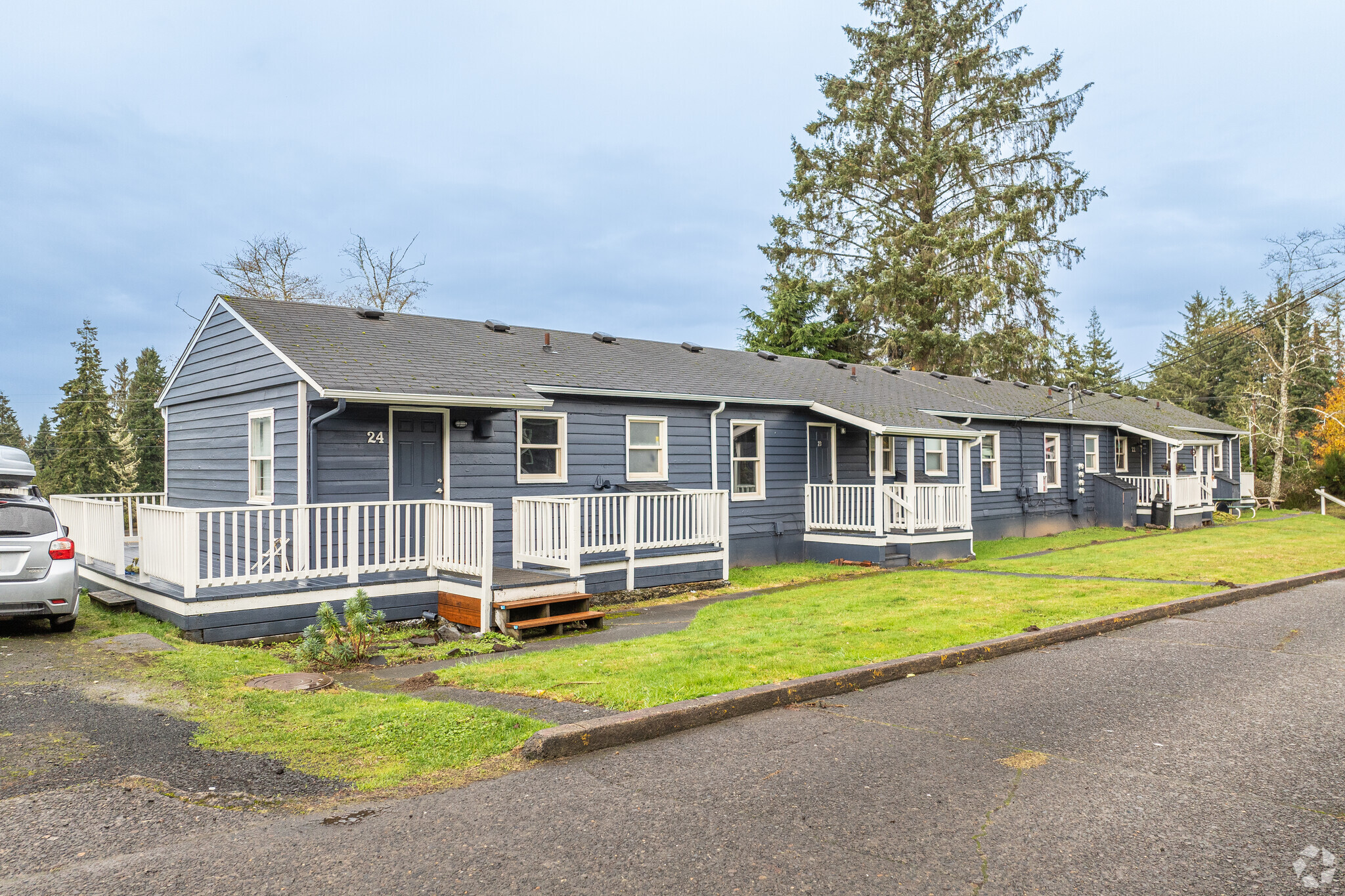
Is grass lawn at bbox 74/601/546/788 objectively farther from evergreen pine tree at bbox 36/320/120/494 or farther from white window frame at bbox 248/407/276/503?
evergreen pine tree at bbox 36/320/120/494

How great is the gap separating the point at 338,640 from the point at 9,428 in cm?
7216

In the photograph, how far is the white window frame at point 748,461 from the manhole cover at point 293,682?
9514mm

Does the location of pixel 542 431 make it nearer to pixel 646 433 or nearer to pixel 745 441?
pixel 646 433

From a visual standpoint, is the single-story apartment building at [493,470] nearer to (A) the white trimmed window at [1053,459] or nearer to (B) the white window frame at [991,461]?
(B) the white window frame at [991,461]

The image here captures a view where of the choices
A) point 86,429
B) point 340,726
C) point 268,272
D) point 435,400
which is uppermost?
point 268,272

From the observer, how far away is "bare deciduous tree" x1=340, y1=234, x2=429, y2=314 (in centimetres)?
3319

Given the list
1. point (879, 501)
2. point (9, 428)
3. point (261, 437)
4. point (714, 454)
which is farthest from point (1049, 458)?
point (9, 428)

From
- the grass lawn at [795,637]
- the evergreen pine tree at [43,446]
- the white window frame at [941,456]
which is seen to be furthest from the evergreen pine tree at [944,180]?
the evergreen pine tree at [43,446]

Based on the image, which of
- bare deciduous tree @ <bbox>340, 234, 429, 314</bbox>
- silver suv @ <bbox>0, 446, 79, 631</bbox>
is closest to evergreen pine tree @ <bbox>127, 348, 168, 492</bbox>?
bare deciduous tree @ <bbox>340, 234, 429, 314</bbox>

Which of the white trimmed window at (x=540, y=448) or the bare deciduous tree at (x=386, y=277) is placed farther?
the bare deciduous tree at (x=386, y=277)

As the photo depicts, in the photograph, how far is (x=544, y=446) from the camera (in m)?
13.1

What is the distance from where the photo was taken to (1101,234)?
35.3m

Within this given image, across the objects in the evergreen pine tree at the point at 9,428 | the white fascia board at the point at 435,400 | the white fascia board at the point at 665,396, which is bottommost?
the white fascia board at the point at 435,400

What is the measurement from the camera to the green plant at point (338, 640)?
25.6 ft
